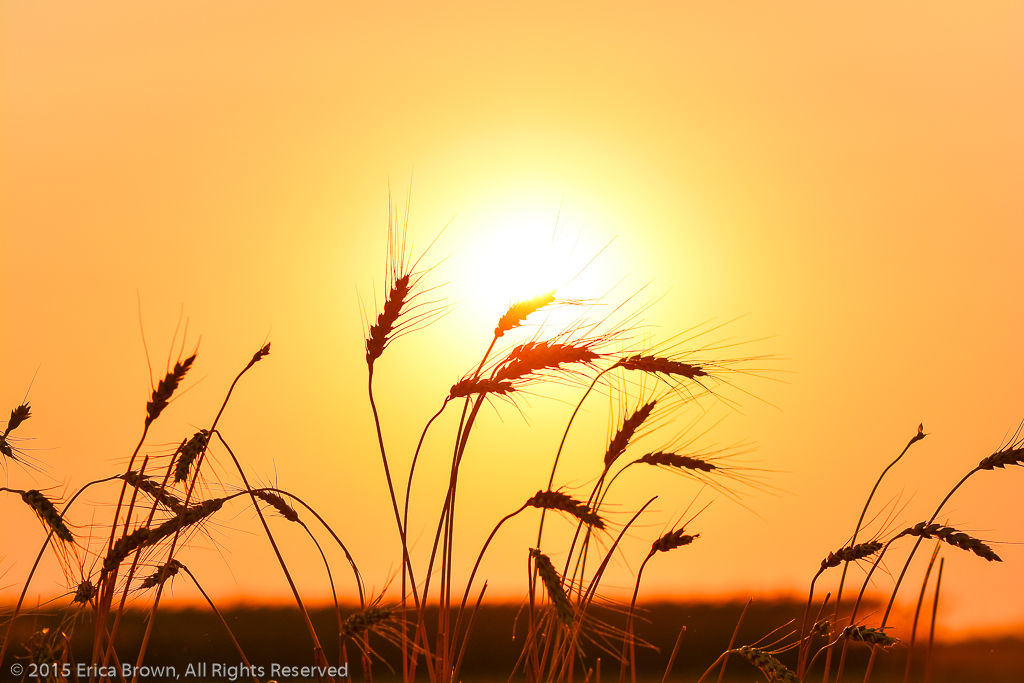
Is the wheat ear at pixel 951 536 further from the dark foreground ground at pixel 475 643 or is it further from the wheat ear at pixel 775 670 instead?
the dark foreground ground at pixel 475 643

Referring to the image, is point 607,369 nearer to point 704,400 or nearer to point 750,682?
point 704,400

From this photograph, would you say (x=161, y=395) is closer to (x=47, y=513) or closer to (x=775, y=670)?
(x=47, y=513)

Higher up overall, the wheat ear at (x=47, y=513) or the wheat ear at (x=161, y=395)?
the wheat ear at (x=161, y=395)

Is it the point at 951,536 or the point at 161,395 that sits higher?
the point at 161,395

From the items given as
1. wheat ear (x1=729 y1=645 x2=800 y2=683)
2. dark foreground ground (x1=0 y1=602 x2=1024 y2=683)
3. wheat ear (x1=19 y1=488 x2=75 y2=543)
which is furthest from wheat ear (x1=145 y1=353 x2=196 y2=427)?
wheat ear (x1=729 y1=645 x2=800 y2=683)

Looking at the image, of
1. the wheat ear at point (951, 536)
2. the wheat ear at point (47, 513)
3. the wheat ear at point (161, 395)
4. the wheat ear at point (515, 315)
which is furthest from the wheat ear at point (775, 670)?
the wheat ear at point (47, 513)

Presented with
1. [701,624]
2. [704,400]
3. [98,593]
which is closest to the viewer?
[98,593]

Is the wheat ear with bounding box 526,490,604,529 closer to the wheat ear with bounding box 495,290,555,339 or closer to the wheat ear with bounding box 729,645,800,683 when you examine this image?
the wheat ear with bounding box 495,290,555,339

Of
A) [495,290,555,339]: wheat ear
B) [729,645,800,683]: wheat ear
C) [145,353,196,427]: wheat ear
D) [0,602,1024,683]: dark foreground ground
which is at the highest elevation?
[495,290,555,339]: wheat ear

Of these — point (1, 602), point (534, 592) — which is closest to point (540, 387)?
point (534, 592)

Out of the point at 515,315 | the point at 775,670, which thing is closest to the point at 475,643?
the point at 775,670

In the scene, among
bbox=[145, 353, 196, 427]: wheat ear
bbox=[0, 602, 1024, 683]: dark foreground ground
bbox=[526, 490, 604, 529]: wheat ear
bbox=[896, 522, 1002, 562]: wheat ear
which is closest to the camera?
bbox=[526, 490, 604, 529]: wheat ear

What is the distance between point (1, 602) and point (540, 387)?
146cm

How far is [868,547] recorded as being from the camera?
172cm
